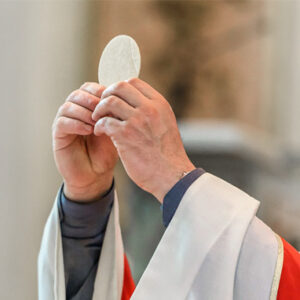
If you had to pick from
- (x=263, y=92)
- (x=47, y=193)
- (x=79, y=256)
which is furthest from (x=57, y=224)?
(x=263, y=92)

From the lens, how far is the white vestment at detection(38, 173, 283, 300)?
104 centimetres

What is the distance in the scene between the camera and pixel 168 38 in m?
6.14

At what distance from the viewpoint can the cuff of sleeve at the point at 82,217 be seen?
1326mm

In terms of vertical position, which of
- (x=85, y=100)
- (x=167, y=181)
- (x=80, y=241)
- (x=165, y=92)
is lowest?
(x=165, y=92)

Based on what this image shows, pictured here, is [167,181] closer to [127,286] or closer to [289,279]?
[289,279]

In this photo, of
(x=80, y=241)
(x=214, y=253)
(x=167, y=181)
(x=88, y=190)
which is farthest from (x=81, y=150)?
(x=214, y=253)

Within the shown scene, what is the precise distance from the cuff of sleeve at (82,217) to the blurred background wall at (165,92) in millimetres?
2588

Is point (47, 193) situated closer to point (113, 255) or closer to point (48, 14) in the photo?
point (48, 14)

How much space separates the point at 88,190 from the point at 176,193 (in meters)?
0.32

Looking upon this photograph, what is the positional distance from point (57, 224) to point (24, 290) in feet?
9.07

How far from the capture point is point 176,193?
109 centimetres

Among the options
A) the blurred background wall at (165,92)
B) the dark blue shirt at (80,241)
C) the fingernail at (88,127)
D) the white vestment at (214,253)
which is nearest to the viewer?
the white vestment at (214,253)

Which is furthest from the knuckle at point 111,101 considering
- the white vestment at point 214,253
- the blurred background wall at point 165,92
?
the blurred background wall at point 165,92

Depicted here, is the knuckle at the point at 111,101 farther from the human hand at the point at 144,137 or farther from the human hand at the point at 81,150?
the human hand at the point at 81,150
